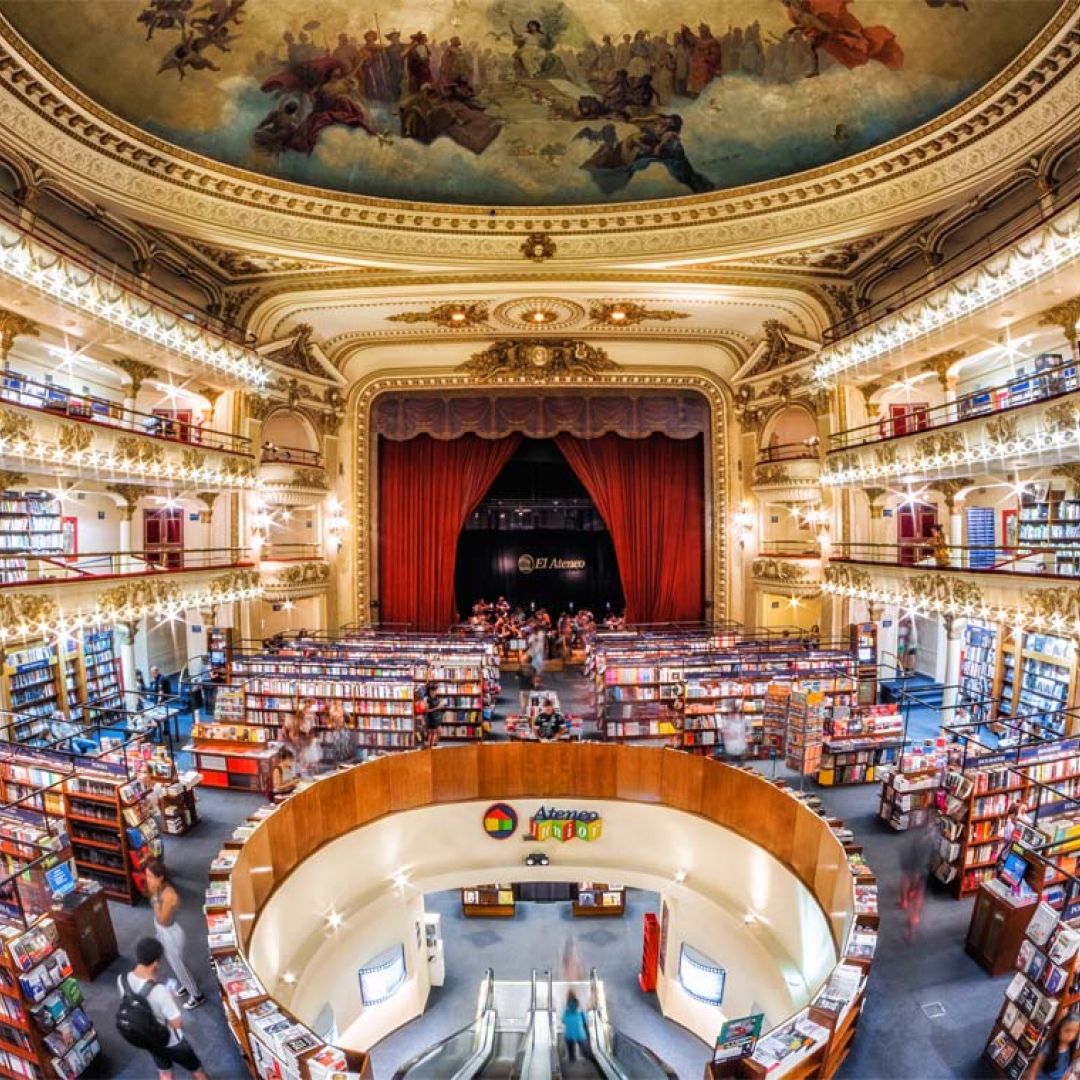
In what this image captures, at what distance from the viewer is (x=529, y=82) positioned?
9344mm

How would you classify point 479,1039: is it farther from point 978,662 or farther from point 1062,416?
point 978,662

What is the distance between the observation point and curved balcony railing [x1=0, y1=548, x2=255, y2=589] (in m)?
7.37

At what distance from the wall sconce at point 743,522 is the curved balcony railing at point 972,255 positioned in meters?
4.23

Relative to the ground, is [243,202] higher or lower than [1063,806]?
higher


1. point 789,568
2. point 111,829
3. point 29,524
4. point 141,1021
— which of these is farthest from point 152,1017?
point 789,568

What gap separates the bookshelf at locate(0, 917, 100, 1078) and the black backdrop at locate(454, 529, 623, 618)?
1268 cm

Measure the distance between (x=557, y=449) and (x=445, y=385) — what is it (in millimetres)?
3493

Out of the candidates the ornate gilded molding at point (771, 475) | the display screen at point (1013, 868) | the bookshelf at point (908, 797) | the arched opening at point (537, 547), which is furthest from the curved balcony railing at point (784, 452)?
the display screen at point (1013, 868)

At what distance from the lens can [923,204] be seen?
894 cm

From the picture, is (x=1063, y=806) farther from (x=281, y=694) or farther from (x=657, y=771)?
(x=281, y=694)

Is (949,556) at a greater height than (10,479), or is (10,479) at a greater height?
(10,479)

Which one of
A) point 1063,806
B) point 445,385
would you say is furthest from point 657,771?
point 445,385

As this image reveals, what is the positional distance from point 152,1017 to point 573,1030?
14.9 feet

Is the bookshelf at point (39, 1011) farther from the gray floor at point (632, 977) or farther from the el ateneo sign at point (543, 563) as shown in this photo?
the el ateneo sign at point (543, 563)
